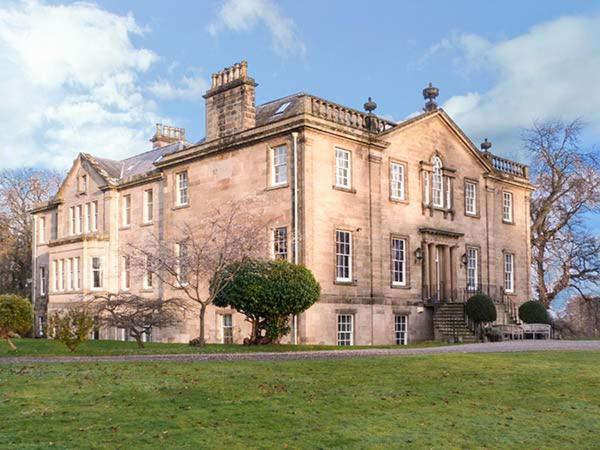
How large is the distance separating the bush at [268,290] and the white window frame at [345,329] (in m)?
4.63

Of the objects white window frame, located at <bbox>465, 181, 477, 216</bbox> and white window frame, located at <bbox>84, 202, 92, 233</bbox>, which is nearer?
white window frame, located at <bbox>465, 181, 477, 216</bbox>

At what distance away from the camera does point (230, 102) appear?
3288 centimetres

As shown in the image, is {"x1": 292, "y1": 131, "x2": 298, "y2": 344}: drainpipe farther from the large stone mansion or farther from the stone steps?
the stone steps

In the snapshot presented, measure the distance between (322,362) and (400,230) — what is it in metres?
16.8

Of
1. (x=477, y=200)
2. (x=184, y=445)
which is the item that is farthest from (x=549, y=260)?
(x=184, y=445)

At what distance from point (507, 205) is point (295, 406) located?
31522mm

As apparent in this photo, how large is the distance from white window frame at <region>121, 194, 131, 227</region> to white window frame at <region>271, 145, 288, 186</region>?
1284 centimetres

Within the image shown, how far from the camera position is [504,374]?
51.5ft

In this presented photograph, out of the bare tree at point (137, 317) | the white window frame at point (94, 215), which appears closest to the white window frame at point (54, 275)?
the white window frame at point (94, 215)

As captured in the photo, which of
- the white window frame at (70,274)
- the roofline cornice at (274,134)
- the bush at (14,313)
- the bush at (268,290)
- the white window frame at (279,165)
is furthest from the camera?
the white window frame at (70,274)

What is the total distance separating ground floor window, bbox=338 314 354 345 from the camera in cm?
2972

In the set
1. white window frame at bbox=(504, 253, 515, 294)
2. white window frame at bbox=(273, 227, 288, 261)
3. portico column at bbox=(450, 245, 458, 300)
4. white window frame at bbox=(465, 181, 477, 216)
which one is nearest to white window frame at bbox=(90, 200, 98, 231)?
white window frame at bbox=(273, 227, 288, 261)

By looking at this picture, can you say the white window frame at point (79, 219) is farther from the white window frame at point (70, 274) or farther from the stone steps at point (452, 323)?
the stone steps at point (452, 323)

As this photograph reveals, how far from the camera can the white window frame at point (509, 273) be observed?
39.7 metres
